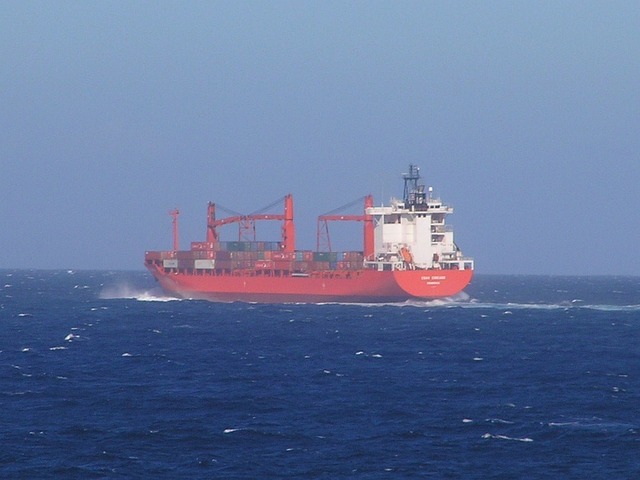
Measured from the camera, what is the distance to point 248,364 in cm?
6400

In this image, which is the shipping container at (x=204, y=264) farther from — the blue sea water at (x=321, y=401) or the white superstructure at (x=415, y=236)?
the blue sea water at (x=321, y=401)

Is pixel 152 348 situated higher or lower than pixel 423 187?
lower

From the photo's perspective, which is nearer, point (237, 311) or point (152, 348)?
point (152, 348)

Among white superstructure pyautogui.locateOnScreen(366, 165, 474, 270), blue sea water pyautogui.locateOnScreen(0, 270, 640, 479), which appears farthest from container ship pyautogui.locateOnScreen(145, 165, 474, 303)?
blue sea water pyautogui.locateOnScreen(0, 270, 640, 479)

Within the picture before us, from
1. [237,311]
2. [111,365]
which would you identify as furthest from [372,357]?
[237,311]

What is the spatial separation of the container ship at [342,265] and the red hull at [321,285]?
0.34ft

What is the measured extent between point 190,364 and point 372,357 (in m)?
10.9

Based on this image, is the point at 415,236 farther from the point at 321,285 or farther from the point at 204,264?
the point at 204,264

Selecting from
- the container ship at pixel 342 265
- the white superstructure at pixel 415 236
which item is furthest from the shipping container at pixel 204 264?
the white superstructure at pixel 415 236

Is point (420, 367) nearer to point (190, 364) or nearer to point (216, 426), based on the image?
point (190, 364)

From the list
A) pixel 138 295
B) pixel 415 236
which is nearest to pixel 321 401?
pixel 415 236

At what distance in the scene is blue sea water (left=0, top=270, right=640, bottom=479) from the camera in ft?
127

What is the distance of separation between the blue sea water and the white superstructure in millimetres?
22681

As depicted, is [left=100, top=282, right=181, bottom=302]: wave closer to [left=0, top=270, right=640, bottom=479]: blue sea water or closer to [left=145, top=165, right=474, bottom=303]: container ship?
[left=145, top=165, right=474, bottom=303]: container ship
